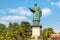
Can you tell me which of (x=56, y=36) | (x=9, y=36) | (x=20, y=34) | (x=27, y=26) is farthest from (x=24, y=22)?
(x=56, y=36)

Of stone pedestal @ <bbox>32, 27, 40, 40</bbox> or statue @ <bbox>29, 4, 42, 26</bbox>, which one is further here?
statue @ <bbox>29, 4, 42, 26</bbox>

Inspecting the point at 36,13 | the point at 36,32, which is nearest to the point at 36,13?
the point at 36,13

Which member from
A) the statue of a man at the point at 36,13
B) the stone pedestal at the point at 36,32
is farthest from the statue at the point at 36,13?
the stone pedestal at the point at 36,32

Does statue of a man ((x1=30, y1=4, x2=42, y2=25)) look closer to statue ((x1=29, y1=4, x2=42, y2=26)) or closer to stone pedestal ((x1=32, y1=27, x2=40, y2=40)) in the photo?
statue ((x1=29, y1=4, x2=42, y2=26))

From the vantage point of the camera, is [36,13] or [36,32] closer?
[36,32]

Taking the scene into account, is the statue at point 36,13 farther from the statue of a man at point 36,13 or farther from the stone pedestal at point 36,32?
the stone pedestal at point 36,32

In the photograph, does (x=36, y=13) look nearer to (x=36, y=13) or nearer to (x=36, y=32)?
(x=36, y=13)

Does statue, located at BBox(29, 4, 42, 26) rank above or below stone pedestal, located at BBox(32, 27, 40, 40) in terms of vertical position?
above

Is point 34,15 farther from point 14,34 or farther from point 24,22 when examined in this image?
point 24,22

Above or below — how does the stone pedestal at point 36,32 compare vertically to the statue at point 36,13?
below

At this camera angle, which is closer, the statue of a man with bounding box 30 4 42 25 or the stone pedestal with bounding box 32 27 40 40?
the stone pedestal with bounding box 32 27 40 40

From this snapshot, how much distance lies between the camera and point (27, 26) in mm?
82312

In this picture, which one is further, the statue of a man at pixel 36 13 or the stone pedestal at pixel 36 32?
the statue of a man at pixel 36 13

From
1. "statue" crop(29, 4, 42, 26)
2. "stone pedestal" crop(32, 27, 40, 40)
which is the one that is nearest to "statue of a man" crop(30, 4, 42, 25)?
"statue" crop(29, 4, 42, 26)
